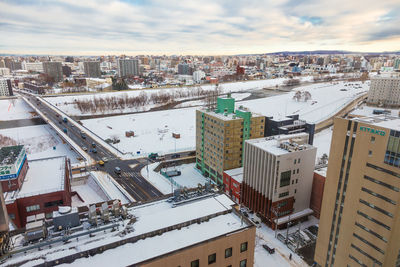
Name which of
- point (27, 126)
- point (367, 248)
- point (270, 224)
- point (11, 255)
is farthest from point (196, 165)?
point (27, 126)

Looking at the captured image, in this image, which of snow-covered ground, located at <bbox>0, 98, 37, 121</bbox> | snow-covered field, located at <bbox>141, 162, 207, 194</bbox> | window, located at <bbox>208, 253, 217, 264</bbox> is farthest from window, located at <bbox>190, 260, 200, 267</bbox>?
snow-covered ground, located at <bbox>0, 98, 37, 121</bbox>

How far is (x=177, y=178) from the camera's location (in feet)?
206

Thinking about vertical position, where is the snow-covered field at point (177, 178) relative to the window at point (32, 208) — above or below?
below

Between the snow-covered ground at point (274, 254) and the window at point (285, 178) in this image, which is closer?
the snow-covered ground at point (274, 254)

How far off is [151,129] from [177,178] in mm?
48292

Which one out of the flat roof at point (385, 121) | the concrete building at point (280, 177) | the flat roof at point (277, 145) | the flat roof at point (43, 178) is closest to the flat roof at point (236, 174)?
the concrete building at point (280, 177)

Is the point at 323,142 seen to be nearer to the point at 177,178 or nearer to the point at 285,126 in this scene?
the point at 285,126

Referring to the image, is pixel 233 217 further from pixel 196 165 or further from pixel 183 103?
pixel 183 103

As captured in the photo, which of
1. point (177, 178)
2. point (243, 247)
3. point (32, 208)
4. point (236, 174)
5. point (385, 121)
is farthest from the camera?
point (177, 178)

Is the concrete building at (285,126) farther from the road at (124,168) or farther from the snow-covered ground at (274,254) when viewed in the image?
the road at (124,168)

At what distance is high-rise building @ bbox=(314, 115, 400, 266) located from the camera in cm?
2539

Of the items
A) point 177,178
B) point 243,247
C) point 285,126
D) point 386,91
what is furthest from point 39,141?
point 386,91

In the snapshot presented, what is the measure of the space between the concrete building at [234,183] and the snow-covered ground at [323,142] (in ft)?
110

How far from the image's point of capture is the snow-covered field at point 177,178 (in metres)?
57.5
